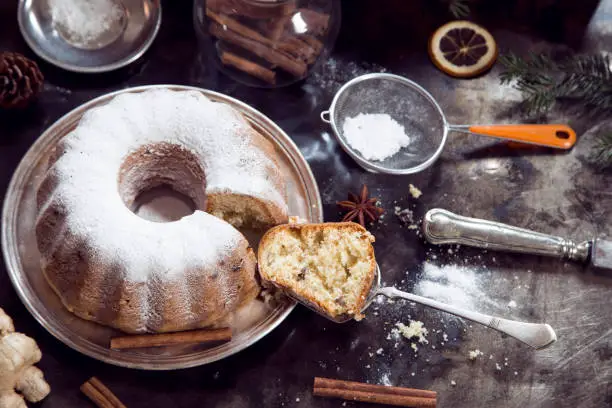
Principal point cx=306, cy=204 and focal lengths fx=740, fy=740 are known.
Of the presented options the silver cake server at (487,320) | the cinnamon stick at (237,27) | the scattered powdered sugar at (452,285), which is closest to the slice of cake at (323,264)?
the silver cake server at (487,320)

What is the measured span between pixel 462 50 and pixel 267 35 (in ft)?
2.43

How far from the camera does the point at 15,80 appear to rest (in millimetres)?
2283

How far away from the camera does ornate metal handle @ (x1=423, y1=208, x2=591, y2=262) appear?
230 cm

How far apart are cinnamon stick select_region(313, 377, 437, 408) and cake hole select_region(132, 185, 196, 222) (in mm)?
649

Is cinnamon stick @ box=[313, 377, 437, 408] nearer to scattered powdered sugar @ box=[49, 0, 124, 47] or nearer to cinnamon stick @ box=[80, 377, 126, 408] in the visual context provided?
cinnamon stick @ box=[80, 377, 126, 408]

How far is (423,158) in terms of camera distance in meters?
2.47

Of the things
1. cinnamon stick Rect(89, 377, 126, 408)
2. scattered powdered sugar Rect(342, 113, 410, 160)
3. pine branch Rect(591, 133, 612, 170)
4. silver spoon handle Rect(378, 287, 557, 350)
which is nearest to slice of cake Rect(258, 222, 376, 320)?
silver spoon handle Rect(378, 287, 557, 350)

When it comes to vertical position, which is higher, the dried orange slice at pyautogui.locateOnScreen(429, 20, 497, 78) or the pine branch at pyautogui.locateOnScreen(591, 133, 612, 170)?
the dried orange slice at pyautogui.locateOnScreen(429, 20, 497, 78)

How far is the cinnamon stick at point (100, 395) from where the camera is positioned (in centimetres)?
205

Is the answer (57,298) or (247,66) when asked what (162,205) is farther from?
(247,66)

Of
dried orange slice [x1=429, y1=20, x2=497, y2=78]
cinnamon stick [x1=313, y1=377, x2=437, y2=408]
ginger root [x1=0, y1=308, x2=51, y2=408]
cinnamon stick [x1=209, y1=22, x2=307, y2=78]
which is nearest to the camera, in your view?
ginger root [x1=0, y1=308, x2=51, y2=408]

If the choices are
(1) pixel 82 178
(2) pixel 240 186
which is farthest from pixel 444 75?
(1) pixel 82 178

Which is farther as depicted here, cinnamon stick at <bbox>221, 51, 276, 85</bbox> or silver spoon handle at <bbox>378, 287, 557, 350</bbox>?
cinnamon stick at <bbox>221, 51, 276, 85</bbox>

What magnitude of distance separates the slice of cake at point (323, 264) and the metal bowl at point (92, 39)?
853mm
